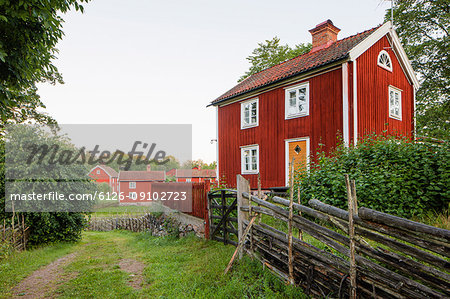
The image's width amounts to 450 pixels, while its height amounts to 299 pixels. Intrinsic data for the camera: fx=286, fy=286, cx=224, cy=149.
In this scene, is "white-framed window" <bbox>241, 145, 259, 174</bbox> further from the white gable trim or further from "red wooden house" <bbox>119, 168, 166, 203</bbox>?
"red wooden house" <bbox>119, 168, 166, 203</bbox>

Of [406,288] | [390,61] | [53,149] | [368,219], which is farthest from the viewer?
[390,61]

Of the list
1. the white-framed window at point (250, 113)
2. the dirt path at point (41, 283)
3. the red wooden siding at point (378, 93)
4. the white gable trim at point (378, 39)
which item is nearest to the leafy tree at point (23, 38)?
the dirt path at point (41, 283)

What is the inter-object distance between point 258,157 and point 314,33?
7488mm

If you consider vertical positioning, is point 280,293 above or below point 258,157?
below

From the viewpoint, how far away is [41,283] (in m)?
6.25

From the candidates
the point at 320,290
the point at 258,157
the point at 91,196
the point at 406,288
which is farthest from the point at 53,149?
the point at 406,288

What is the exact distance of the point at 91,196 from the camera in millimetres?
12172

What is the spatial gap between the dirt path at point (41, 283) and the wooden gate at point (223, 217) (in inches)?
154

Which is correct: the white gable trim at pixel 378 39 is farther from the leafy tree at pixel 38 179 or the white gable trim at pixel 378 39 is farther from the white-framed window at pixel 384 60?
the leafy tree at pixel 38 179

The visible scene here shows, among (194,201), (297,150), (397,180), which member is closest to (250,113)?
(297,150)

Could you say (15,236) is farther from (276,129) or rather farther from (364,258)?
(276,129)

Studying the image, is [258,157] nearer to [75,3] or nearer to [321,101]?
[321,101]

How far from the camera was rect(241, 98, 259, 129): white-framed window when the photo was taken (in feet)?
50.5

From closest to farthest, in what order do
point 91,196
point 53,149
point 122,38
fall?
1. point 53,149
2. point 91,196
3. point 122,38
